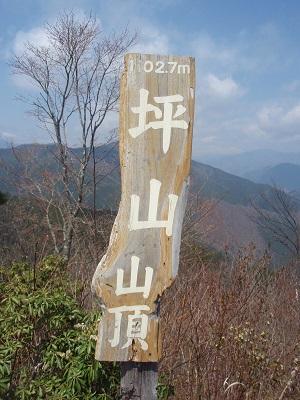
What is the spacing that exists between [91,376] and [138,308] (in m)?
0.55

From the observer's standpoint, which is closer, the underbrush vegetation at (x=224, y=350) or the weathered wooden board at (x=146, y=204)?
the weathered wooden board at (x=146, y=204)

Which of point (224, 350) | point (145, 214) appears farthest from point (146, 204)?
point (224, 350)

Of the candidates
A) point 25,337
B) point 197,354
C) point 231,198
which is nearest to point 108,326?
point 25,337

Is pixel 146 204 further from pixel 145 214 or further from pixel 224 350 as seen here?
pixel 224 350

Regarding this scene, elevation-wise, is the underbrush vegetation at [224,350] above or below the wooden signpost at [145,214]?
below

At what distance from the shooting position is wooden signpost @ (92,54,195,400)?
221 cm

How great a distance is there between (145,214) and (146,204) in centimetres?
5

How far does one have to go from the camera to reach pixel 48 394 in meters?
2.51

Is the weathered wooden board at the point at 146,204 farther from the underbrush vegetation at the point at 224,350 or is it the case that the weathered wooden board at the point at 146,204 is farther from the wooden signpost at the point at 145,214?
the underbrush vegetation at the point at 224,350

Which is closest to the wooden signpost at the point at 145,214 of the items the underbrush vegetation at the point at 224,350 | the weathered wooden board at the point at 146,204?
the weathered wooden board at the point at 146,204

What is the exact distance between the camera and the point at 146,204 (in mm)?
2301

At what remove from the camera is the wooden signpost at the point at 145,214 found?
2.21m

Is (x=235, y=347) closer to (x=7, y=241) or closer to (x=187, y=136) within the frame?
(x=187, y=136)

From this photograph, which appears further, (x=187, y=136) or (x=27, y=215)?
(x=27, y=215)
